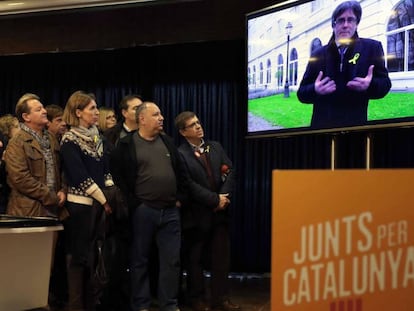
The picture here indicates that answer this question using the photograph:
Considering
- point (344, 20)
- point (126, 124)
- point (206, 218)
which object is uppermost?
point (344, 20)

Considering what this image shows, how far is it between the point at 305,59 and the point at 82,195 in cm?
154

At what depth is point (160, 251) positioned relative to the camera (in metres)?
3.58

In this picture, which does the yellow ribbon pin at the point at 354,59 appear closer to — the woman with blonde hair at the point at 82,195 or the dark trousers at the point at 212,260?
the dark trousers at the point at 212,260

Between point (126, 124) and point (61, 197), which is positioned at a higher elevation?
point (126, 124)

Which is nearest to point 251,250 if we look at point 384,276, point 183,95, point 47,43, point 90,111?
point 183,95

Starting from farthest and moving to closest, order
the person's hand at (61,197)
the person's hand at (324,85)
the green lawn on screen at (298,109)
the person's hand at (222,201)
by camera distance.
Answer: the person's hand at (222,201)
the person's hand at (61,197)
the person's hand at (324,85)
the green lawn on screen at (298,109)

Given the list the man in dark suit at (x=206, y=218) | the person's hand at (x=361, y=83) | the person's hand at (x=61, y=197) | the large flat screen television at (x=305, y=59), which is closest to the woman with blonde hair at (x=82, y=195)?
the person's hand at (x=61, y=197)

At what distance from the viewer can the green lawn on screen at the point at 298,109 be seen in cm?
Result: 304

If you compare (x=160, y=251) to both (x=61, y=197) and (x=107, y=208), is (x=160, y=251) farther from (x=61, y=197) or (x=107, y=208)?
(x=61, y=197)

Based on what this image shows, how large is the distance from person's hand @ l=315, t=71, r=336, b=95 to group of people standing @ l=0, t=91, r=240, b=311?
95 cm

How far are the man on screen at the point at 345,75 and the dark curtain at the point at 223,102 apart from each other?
185 cm

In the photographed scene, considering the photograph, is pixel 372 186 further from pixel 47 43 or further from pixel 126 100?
pixel 47 43

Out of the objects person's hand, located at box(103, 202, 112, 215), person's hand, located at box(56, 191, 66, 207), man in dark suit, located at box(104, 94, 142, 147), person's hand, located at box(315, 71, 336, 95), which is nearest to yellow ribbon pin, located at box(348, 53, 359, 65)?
person's hand, located at box(315, 71, 336, 95)

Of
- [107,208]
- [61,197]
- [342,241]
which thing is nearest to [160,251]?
[107,208]
